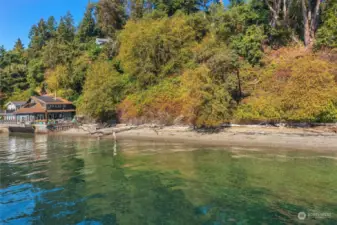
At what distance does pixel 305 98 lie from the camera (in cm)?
2741

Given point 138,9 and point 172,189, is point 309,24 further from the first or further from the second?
point 138,9

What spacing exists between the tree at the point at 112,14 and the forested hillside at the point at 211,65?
0.97ft

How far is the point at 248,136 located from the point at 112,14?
59.1 meters

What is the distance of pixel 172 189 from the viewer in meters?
14.1

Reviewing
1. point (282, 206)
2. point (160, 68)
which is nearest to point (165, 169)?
point (282, 206)

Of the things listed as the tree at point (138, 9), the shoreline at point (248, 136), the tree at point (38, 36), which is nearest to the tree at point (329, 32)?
the shoreline at point (248, 136)

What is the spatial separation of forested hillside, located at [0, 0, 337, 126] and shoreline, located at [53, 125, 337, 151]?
5.91 ft

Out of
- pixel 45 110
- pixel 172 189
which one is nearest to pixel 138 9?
pixel 45 110

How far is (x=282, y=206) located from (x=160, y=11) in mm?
55344

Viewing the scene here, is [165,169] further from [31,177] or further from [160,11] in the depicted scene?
[160,11]

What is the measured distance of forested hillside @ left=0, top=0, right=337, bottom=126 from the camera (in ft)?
98.1

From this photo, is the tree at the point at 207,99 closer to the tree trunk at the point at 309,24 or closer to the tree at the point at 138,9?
the tree trunk at the point at 309,24

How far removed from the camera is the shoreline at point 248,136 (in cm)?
2595

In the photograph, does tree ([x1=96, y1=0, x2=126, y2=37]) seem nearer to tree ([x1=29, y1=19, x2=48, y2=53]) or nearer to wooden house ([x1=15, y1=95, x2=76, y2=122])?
wooden house ([x1=15, y1=95, x2=76, y2=122])
